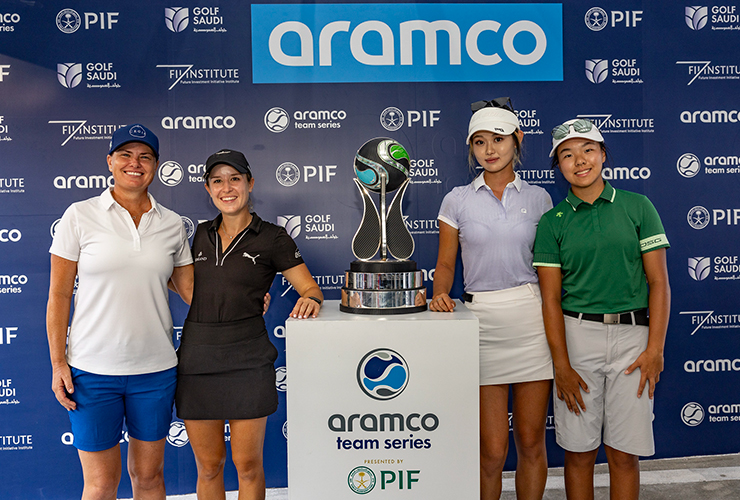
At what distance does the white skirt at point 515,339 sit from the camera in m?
1.99

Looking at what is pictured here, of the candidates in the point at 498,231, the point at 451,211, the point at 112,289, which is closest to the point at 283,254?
the point at 112,289

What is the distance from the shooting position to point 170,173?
2.71 metres

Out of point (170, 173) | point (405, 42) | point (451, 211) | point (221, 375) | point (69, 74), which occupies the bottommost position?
point (221, 375)

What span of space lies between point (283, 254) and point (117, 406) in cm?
80

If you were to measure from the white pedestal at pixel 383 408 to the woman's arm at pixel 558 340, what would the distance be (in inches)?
20.6

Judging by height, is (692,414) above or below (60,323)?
below

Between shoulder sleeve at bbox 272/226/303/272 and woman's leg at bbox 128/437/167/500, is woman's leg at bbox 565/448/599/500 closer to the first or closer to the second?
shoulder sleeve at bbox 272/226/303/272

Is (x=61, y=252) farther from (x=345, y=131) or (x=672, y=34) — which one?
(x=672, y=34)

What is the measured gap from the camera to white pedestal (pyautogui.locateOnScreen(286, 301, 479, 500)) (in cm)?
154

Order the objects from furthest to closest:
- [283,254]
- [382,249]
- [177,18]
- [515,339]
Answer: [177,18] → [515,339] → [283,254] → [382,249]

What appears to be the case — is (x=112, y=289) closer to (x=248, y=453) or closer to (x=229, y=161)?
(x=229, y=161)

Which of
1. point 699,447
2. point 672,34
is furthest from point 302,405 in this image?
point 672,34

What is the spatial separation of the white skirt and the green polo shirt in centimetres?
15

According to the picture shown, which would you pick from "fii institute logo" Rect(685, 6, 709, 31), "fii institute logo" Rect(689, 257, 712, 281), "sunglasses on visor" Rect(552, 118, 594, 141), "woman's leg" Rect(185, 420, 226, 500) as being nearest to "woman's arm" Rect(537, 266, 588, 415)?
"sunglasses on visor" Rect(552, 118, 594, 141)
